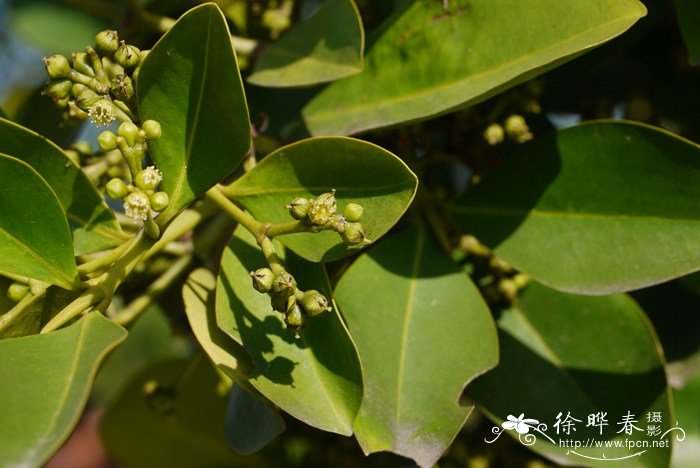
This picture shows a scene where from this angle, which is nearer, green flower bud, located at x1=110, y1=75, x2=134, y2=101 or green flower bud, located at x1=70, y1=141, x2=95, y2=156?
green flower bud, located at x1=110, y1=75, x2=134, y2=101

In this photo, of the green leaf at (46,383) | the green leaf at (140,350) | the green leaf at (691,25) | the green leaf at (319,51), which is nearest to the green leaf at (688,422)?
the green leaf at (691,25)

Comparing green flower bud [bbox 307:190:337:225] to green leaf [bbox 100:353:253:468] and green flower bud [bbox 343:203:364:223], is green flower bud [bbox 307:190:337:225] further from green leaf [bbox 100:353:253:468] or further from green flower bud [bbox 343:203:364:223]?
green leaf [bbox 100:353:253:468]

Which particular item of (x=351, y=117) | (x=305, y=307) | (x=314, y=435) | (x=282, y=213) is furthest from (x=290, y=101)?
(x=314, y=435)

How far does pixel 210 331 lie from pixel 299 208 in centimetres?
26

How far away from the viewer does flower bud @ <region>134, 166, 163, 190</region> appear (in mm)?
1031

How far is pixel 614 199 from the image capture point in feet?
4.25

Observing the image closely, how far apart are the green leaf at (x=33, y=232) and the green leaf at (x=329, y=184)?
9.3 inches

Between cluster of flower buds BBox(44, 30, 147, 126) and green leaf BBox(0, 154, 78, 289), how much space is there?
0.37 feet

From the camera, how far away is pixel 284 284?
1.00m

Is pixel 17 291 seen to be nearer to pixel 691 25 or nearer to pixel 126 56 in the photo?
pixel 126 56

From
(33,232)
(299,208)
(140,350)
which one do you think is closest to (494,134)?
(299,208)

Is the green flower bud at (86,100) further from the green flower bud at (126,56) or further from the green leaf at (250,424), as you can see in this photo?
the green leaf at (250,424)

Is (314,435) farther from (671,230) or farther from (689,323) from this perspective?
(671,230)

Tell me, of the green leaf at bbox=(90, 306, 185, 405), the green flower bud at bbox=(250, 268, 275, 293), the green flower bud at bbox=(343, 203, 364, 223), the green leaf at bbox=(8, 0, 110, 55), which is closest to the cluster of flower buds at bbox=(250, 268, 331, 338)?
the green flower bud at bbox=(250, 268, 275, 293)
